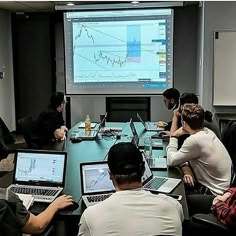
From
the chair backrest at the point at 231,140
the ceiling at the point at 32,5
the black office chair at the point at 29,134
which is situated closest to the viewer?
the chair backrest at the point at 231,140

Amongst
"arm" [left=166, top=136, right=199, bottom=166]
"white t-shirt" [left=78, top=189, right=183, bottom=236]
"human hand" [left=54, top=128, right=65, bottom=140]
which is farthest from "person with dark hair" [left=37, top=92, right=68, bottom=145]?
"white t-shirt" [left=78, top=189, right=183, bottom=236]

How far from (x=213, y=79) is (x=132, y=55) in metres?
1.51

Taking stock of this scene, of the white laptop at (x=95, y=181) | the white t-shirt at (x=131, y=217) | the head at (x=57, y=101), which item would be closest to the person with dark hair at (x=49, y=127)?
the head at (x=57, y=101)

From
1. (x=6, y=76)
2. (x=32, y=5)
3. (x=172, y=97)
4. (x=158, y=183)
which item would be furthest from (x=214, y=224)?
(x=6, y=76)

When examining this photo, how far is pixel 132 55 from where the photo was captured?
6.93 metres

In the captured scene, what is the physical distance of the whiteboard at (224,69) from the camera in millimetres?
5949

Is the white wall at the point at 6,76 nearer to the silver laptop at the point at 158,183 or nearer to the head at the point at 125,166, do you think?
the silver laptop at the point at 158,183

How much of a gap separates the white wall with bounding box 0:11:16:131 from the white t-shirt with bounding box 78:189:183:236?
6.47m

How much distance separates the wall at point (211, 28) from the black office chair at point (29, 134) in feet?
8.53

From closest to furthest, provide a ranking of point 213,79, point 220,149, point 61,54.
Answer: point 220,149 < point 213,79 < point 61,54

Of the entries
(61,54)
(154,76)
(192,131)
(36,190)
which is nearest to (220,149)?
(192,131)

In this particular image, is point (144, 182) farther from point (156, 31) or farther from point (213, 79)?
point (156, 31)

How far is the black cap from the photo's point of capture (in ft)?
6.12

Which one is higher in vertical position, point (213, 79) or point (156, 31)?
point (156, 31)
